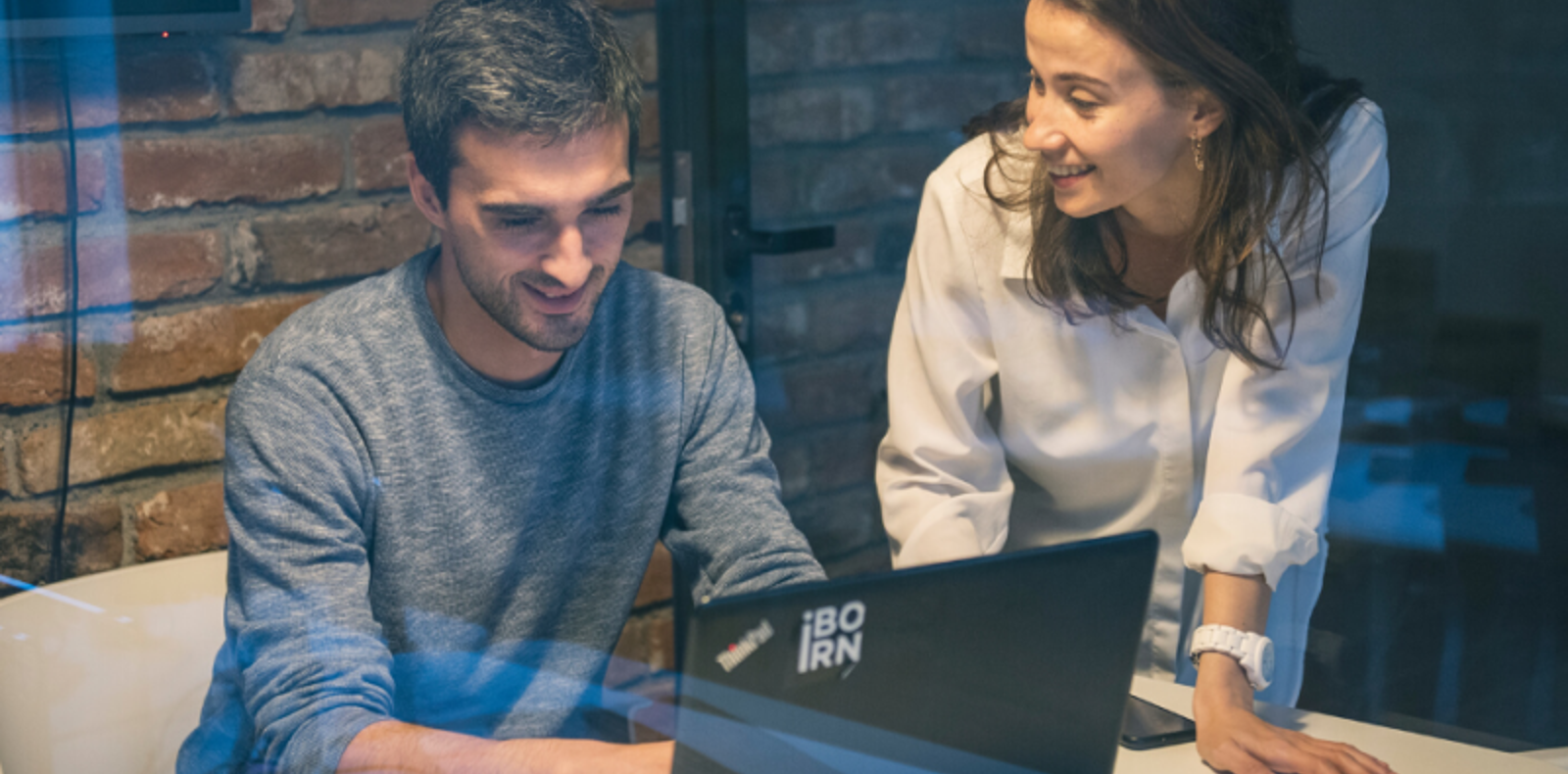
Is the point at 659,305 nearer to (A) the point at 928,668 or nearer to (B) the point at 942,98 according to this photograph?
(B) the point at 942,98

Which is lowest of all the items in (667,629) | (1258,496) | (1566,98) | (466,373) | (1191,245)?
(667,629)

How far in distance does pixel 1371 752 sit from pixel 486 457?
0.70 metres

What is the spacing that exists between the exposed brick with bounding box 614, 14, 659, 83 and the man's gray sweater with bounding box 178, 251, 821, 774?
414mm

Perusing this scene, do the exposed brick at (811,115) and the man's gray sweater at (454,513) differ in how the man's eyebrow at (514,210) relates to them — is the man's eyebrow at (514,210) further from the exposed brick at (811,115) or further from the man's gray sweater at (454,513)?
the exposed brick at (811,115)

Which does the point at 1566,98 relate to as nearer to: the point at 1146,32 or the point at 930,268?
the point at 1146,32

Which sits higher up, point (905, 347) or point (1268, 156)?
point (1268, 156)

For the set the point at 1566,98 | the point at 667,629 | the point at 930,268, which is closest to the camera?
the point at 1566,98

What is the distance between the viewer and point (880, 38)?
135 cm

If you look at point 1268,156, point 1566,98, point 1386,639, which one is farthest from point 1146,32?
point 1386,639

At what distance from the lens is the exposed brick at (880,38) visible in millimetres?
1283

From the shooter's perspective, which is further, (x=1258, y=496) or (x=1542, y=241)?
(x=1258, y=496)

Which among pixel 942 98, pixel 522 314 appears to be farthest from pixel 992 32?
pixel 522 314

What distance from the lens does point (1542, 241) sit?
2.76ft

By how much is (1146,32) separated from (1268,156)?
0.48ft
